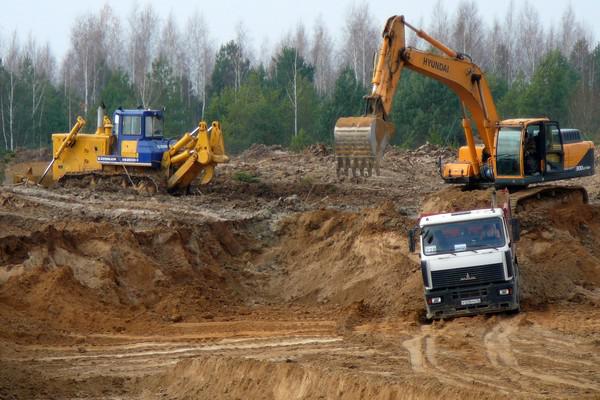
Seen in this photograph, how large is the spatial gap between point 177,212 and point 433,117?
1051 inches

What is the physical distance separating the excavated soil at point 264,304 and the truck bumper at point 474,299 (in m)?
0.22

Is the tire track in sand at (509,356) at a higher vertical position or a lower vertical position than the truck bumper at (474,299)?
lower

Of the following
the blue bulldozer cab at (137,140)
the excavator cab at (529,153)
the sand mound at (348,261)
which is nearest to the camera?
the sand mound at (348,261)

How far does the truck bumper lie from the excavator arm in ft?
16.0

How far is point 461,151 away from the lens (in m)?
27.5

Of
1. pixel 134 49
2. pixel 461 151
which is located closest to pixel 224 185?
pixel 461 151

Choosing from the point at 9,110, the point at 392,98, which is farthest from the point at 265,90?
the point at 392,98

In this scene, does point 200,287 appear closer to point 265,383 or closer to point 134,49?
point 265,383

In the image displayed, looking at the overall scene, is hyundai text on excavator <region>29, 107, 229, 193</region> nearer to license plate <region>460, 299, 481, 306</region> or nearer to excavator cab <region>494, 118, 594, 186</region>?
excavator cab <region>494, 118, 594, 186</region>

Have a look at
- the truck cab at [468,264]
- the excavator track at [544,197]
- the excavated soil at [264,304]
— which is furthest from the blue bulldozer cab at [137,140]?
the truck cab at [468,264]

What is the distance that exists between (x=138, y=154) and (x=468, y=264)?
1686 cm

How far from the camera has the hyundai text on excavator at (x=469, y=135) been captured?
23281mm

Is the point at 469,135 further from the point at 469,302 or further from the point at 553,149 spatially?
the point at 469,302

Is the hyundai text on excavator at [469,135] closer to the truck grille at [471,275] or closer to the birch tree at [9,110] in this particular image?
the truck grille at [471,275]
